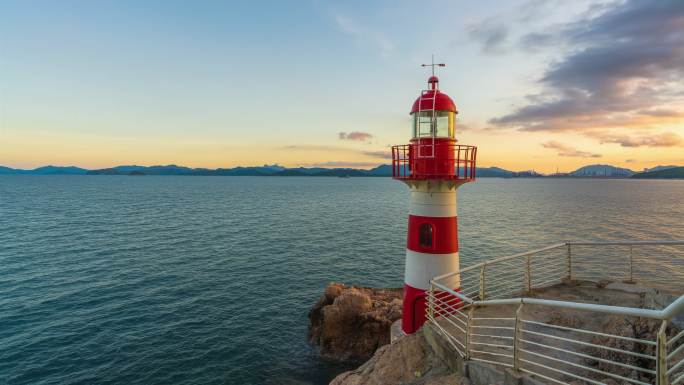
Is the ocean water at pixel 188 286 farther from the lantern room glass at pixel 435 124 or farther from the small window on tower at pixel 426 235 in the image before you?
the lantern room glass at pixel 435 124

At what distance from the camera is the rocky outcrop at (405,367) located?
26.7 ft

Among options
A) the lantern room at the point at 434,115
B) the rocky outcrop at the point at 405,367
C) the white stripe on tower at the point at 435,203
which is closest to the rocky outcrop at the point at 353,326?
the rocky outcrop at the point at 405,367

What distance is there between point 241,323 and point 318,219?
39.0 meters

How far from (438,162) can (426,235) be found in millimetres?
2527

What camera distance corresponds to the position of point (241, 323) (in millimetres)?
21328

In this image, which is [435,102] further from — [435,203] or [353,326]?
[353,326]

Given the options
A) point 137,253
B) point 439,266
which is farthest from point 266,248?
point 439,266

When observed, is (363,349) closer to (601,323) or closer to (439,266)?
(439,266)

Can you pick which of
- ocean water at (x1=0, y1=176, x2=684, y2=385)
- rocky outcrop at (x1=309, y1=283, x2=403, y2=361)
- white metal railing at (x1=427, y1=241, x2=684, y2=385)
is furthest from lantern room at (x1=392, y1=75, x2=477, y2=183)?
ocean water at (x1=0, y1=176, x2=684, y2=385)

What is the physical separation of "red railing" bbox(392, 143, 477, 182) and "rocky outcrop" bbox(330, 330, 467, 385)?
16.3 feet

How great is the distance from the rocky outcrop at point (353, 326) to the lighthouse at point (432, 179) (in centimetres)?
729

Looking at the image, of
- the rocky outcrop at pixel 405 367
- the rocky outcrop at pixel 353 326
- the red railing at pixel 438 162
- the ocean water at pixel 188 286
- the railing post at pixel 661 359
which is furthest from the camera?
the rocky outcrop at pixel 353 326

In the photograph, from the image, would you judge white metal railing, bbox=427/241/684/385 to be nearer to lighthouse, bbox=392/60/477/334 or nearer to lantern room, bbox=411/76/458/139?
lighthouse, bbox=392/60/477/334

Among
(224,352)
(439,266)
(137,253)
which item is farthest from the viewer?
(137,253)
